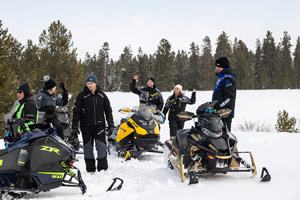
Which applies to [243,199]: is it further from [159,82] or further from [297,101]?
[159,82]

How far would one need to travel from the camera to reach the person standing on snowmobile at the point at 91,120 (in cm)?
549

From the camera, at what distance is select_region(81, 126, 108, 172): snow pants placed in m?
5.48

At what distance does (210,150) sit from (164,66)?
137 feet

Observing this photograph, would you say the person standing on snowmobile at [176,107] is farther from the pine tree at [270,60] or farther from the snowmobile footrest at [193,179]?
the pine tree at [270,60]

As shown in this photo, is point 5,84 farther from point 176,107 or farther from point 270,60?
point 270,60

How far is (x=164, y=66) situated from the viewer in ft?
150

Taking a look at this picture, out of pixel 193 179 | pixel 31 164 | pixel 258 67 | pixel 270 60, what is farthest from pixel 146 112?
pixel 258 67

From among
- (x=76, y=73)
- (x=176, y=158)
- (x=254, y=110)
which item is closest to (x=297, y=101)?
(x=254, y=110)

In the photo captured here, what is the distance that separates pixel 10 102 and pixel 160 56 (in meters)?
30.8

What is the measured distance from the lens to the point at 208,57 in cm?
5275

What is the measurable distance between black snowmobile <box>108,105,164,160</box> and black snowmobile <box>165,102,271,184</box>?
1.83m

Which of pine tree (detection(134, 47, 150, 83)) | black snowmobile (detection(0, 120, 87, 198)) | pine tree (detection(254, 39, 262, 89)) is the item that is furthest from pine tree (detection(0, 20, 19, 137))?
pine tree (detection(254, 39, 262, 89))

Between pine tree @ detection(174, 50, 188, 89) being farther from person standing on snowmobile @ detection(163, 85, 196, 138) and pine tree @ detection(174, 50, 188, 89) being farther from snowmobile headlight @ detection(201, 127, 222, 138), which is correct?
snowmobile headlight @ detection(201, 127, 222, 138)

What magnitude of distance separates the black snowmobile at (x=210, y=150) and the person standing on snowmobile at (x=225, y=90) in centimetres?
38
